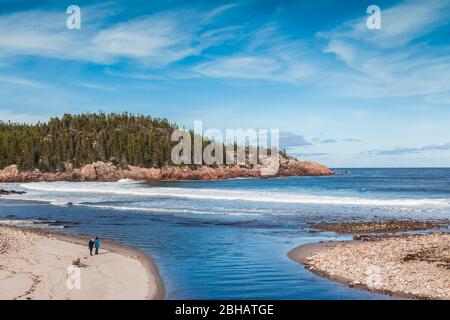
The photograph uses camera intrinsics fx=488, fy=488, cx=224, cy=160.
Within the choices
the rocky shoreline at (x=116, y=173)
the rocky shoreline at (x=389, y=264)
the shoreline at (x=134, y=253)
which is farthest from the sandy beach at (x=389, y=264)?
the rocky shoreline at (x=116, y=173)

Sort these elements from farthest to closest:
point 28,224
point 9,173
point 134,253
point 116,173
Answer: point 116,173
point 9,173
point 28,224
point 134,253

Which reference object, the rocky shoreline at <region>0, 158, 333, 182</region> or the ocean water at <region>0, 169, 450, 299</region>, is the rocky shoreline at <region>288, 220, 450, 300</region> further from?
the rocky shoreline at <region>0, 158, 333, 182</region>

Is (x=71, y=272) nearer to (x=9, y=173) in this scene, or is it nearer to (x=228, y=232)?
(x=228, y=232)

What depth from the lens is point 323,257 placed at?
2355 cm

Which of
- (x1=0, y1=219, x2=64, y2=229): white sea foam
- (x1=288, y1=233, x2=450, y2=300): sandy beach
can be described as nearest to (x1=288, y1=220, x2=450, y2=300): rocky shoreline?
(x1=288, y1=233, x2=450, y2=300): sandy beach

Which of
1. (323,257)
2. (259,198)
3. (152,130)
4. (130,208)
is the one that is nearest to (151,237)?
(323,257)

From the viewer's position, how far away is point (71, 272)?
792 inches

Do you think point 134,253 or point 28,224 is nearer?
point 134,253

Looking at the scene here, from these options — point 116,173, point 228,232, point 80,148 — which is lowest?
point 228,232

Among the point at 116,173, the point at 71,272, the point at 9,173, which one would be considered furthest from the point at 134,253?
the point at 9,173

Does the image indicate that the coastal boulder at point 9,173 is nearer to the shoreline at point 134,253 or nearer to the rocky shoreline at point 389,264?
the shoreline at point 134,253

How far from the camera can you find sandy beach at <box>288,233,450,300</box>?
58.1 feet

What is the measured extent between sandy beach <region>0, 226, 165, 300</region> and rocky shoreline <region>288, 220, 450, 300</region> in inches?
297
